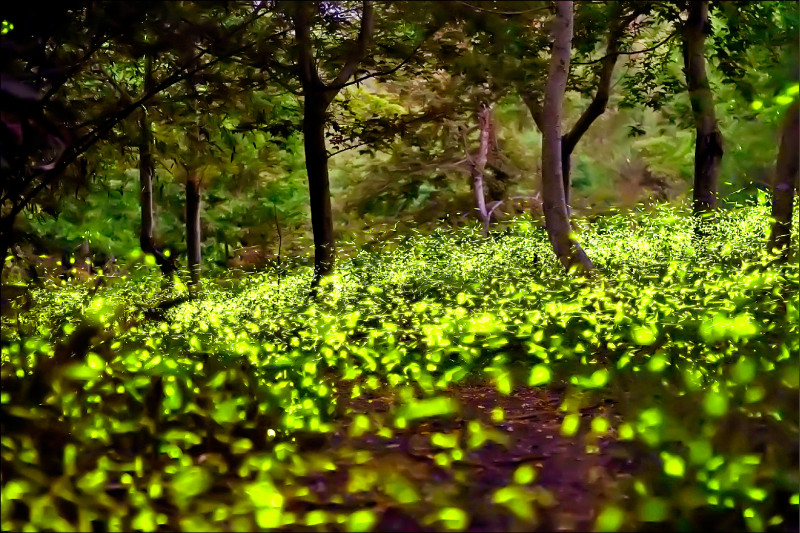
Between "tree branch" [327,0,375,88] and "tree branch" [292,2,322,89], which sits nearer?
"tree branch" [292,2,322,89]

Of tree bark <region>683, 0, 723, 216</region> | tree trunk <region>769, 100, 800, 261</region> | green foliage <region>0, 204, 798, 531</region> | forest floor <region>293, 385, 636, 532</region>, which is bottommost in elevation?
forest floor <region>293, 385, 636, 532</region>

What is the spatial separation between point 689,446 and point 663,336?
3.19 m

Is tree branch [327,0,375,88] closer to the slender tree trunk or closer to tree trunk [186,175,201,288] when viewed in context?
tree trunk [186,175,201,288]

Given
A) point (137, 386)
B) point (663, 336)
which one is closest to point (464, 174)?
point (663, 336)

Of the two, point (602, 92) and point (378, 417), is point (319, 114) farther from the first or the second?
point (378, 417)

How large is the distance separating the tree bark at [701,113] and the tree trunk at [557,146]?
11.8 ft

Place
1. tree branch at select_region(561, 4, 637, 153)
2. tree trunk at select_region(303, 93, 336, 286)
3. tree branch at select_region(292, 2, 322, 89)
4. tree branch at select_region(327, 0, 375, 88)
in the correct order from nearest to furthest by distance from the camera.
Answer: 1. tree branch at select_region(292, 2, 322, 89)
2. tree branch at select_region(327, 0, 375, 88)
3. tree trunk at select_region(303, 93, 336, 286)
4. tree branch at select_region(561, 4, 637, 153)

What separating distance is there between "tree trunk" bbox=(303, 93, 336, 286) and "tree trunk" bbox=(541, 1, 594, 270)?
3.48m

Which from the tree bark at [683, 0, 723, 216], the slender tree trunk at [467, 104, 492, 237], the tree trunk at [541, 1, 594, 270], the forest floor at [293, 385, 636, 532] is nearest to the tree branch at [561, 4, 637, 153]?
the tree bark at [683, 0, 723, 216]

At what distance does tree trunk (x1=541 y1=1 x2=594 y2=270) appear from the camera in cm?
894

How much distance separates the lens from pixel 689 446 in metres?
3.69

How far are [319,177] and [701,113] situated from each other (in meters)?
5.60

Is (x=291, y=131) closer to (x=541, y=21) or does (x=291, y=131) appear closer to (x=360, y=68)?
(x=360, y=68)

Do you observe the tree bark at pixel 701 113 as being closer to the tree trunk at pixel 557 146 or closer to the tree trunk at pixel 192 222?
the tree trunk at pixel 557 146
